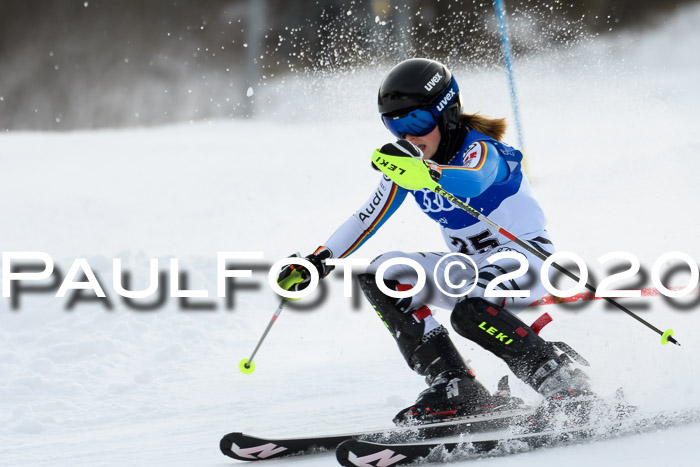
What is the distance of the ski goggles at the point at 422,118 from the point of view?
3.13m

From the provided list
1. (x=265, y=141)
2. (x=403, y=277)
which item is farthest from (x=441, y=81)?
(x=265, y=141)

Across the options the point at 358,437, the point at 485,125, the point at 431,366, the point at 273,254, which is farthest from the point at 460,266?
the point at 273,254

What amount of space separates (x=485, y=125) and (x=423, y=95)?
0.31 meters

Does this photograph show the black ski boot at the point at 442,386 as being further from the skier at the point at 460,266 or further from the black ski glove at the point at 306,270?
the black ski glove at the point at 306,270

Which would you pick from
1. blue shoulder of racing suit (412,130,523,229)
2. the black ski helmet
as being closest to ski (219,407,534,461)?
blue shoulder of racing suit (412,130,523,229)

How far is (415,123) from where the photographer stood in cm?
315

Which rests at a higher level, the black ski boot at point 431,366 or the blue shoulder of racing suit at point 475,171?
the blue shoulder of racing suit at point 475,171

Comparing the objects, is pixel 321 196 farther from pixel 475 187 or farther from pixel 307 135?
pixel 475 187

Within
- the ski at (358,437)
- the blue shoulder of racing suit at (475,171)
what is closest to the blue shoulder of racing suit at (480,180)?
the blue shoulder of racing suit at (475,171)

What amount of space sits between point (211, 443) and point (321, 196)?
638 cm

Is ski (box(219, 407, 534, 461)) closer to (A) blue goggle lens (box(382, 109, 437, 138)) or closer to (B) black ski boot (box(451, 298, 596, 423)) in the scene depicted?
(B) black ski boot (box(451, 298, 596, 423))

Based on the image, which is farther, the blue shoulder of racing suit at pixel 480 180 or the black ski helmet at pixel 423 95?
the black ski helmet at pixel 423 95

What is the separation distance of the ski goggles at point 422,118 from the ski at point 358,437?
3.49ft

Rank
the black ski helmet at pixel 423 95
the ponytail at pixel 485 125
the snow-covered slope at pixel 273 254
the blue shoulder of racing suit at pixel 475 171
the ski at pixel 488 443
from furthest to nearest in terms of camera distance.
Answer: the snow-covered slope at pixel 273 254 → the ponytail at pixel 485 125 → the black ski helmet at pixel 423 95 → the blue shoulder of racing suit at pixel 475 171 → the ski at pixel 488 443
